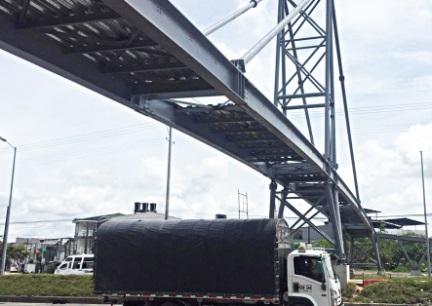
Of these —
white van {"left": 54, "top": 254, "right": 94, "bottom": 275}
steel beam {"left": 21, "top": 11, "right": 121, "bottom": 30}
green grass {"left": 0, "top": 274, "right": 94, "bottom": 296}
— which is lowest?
green grass {"left": 0, "top": 274, "right": 94, "bottom": 296}

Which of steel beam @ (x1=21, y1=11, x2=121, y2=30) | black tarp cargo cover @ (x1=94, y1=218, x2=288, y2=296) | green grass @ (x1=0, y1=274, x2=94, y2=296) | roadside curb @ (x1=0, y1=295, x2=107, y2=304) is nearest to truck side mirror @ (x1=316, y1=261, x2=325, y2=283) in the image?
black tarp cargo cover @ (x1=94, y1=218, x2=288, y2=296)

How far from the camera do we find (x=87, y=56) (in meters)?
13.8

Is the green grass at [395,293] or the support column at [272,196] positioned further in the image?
the support column at [272,196]

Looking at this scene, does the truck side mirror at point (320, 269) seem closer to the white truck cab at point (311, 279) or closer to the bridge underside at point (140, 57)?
the white truck cab at point (311, 279)

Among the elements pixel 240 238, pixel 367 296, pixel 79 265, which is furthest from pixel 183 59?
pixel 79 265

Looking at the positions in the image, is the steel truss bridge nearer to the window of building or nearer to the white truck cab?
the white truck cab

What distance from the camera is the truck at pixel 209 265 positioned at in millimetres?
15320

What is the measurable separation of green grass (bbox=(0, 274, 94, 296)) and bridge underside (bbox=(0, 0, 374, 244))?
37.3 feet

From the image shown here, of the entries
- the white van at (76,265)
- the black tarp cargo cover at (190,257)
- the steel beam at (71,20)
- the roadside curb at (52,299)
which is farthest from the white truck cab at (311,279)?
the white van at (76,265)

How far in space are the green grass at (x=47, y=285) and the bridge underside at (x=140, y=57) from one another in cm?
1136

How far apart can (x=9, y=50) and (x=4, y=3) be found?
957 mm

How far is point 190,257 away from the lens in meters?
16.1

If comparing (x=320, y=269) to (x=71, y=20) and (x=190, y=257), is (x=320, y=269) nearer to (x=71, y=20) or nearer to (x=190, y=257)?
(x=190, y=257)

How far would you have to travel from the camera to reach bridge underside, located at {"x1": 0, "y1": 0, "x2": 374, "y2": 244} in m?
10.9
